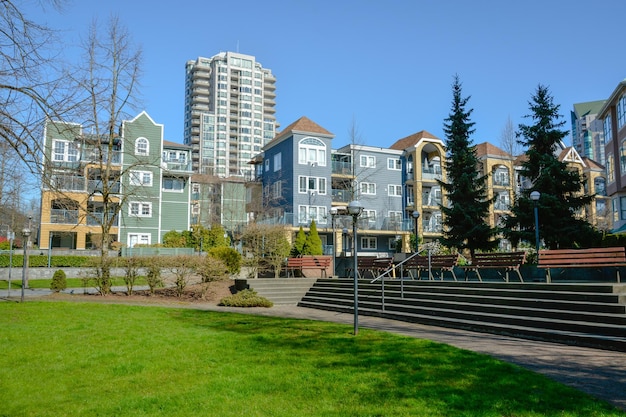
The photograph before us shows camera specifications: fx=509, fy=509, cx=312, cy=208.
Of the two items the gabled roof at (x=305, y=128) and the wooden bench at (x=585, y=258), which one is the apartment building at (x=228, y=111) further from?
the wooden bench at (x=585, y=258)

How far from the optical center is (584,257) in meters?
13.7

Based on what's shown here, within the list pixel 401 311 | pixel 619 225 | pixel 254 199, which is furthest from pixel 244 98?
pixel 401 311

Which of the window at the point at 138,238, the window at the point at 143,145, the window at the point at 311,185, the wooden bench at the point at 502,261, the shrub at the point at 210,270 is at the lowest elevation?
the shrub at the point at 210,270

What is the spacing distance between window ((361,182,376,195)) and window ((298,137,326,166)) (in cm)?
497

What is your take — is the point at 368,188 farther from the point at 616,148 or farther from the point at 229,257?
the point at 229,257

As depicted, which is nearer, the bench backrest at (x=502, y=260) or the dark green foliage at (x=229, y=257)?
the bench backrest at (x=502, y=260)

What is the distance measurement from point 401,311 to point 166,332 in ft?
23.2

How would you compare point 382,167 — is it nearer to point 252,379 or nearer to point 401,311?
point 401,311

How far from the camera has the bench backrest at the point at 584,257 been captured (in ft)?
A: 42.7

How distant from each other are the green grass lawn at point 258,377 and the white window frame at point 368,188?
37225 millimetres

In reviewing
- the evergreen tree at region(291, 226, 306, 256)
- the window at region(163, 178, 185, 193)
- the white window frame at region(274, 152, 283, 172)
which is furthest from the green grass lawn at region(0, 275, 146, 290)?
the white window frame at region(274, 152, 283, 172)

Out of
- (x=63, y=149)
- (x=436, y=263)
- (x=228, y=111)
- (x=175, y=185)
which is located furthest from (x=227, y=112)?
(x=436, y=263)

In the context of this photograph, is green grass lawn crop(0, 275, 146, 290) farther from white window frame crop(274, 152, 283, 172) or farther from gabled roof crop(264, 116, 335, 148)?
gabled roof crop(264, 116, 335, 148)

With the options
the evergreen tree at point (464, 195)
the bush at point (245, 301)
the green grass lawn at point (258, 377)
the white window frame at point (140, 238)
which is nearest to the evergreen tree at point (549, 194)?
the evergreen tree at point (464, 195)
